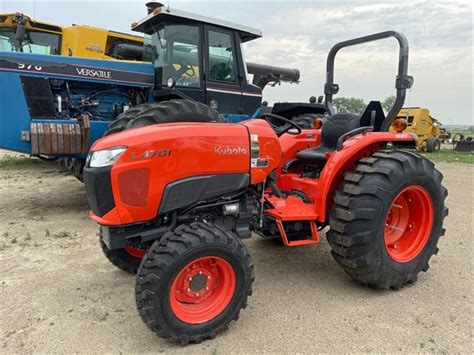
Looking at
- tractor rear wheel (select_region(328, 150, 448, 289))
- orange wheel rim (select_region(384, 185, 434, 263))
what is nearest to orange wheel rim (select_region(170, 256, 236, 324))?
tractor rear wheel (select_region(328, 150, 448, 289))

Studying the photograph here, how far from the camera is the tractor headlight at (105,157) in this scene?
2.38 m

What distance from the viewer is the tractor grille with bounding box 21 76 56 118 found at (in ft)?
16.6

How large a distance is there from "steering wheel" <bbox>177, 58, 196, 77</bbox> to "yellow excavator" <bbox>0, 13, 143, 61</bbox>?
2.22 m

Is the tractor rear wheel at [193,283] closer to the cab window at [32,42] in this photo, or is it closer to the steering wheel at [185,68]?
the steering wheel at [185,68]

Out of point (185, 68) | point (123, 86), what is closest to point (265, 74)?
point (185, 68)

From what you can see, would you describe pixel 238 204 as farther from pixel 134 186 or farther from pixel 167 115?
pixel 167 115

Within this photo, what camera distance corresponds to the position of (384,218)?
2963 mm

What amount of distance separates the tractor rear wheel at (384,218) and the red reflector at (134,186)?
142 centimetres

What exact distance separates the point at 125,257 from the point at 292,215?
141 cm

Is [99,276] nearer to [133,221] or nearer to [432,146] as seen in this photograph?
[133,221]

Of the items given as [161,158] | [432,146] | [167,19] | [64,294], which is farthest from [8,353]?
[432,146]

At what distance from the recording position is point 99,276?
3359mm

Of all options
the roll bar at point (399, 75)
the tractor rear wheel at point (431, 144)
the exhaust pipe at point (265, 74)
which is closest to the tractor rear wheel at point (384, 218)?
the roll bar at point (399, 75)

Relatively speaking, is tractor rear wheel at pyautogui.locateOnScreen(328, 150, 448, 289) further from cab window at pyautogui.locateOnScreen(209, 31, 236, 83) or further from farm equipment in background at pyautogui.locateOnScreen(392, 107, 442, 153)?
farm equipment in background at pyautogui.locateOnScreen(392, 107, 442, 153)
